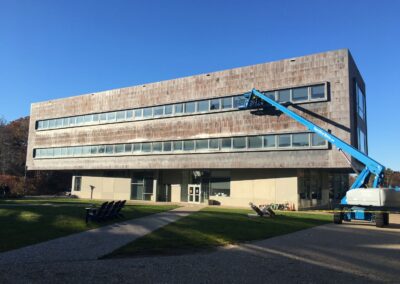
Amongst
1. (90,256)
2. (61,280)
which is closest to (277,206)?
(90,256)

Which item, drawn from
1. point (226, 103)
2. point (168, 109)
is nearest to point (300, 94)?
point (226, 103)

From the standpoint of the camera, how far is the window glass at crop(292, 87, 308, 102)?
100 ft

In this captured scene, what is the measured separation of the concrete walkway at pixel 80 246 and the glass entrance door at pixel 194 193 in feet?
74.8

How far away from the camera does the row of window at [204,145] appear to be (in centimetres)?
3020

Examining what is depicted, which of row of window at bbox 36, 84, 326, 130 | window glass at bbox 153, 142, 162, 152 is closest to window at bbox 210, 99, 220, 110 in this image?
row of window at bbox 36, 84, 326, 130

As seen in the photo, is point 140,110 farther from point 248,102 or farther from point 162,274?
point 162,274

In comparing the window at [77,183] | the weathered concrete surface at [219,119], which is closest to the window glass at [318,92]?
the weathered concrete surface at [219,119]

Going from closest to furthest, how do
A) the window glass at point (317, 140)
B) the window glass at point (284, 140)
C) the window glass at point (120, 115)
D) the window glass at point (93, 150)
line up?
the window glass at point (317, 140) → the window glass at point (284, 140) → the window glass at point (120, 115) → the window glass at point (93, 150)

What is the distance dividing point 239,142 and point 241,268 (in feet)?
82.4

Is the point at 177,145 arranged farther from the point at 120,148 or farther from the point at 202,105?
the point at 120,148

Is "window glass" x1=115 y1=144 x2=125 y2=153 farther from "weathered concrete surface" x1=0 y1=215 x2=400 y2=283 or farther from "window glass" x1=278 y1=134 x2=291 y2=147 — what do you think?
"weathered concrete surface" x1=0 y1=215 x2=400 y2=283

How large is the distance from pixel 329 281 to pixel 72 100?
46.5m

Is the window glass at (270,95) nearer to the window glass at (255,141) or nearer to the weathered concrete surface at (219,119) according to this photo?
the weathered concrete surface at (219,119)

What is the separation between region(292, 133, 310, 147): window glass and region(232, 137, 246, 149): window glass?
4.72 m
